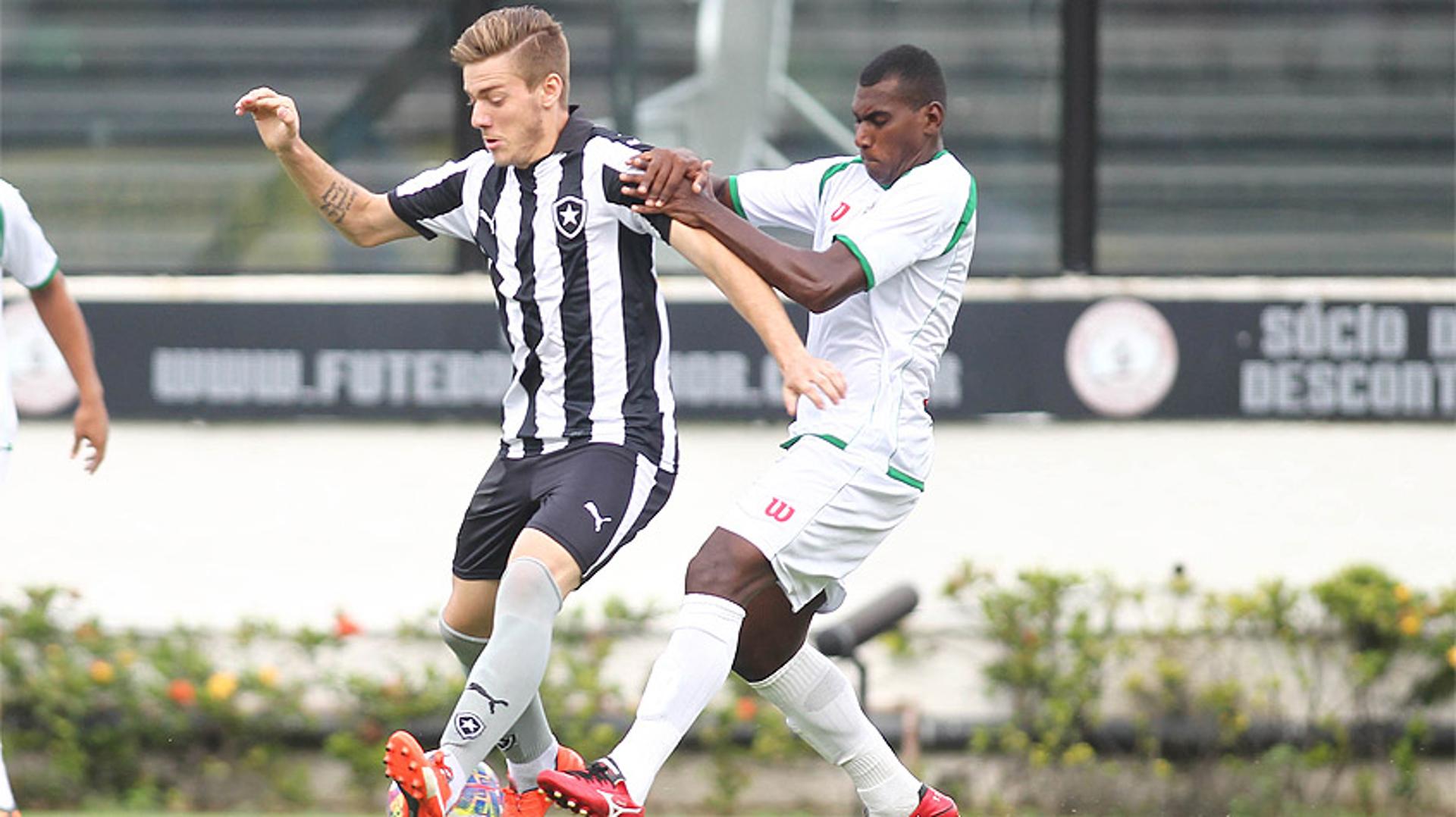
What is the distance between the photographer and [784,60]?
28.3 feet

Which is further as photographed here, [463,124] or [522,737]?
[463,124]

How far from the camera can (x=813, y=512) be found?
559 cm

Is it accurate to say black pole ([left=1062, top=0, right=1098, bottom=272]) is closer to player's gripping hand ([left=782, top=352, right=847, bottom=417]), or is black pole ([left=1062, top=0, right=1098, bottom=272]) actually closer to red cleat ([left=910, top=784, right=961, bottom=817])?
red cleat ([left=910, top=784, right=961, bottom=817])

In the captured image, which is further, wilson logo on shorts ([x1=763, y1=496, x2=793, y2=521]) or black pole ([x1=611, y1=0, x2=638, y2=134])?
black pole ([x1=611, y1=0, x2=638, y2=134])

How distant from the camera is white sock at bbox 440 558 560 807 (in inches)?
218

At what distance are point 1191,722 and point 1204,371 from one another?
1.32m

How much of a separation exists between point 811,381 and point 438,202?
1323mm

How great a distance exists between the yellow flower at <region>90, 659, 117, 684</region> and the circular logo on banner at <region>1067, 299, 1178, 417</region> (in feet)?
12.2

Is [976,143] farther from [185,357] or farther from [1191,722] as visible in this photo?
[185,357]

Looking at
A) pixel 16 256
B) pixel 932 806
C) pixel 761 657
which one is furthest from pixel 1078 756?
pixel 16 256

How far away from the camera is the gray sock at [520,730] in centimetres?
611

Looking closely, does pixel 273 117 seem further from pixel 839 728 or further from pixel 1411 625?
pixel 1411 625

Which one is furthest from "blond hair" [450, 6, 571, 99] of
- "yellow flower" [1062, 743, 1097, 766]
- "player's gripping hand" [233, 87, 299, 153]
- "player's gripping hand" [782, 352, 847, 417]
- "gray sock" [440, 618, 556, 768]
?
"yellow flower" [1062, 743, 1097, 766]

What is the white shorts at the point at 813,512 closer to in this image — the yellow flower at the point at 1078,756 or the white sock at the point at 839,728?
the white sock at the point at 839,728
